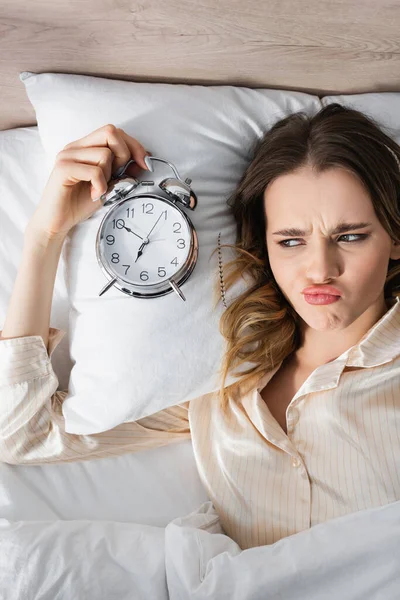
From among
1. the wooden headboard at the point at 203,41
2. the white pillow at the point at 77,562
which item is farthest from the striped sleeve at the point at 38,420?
the wooden headboard at the point at 203,41

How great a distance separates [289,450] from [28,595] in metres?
0.58

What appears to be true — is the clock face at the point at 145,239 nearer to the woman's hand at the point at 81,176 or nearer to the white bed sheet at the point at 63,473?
the woman's hand at the point at 81,176

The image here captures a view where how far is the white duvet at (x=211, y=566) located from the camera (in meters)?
1.33

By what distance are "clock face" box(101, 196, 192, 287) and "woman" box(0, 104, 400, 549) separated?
71 mm

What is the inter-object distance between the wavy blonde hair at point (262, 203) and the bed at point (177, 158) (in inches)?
2.3

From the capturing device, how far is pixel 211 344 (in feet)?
4.97

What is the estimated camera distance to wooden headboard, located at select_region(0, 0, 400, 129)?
1.49 metres

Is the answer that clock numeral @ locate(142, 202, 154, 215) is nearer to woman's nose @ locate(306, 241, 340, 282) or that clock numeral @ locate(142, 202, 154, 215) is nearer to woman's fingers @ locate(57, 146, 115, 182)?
woman's fingers @ locate(57, 146, 115, 182)

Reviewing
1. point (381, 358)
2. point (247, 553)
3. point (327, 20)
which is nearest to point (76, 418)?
point (247, 553)

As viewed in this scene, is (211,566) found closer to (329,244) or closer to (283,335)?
(283,335)

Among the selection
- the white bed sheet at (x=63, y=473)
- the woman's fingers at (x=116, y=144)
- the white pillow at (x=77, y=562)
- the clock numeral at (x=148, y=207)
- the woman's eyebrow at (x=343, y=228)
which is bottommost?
A: the white pillow at (x=77, y=562)

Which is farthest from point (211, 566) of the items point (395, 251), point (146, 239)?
point (395, 251)

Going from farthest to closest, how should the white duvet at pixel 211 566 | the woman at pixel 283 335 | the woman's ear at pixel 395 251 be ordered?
the woman's ear at pixel 395 251, the woman at pixel 283 335, the white duvet at pixel 211 566

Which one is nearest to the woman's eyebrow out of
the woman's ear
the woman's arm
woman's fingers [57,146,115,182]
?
the woman's ear
